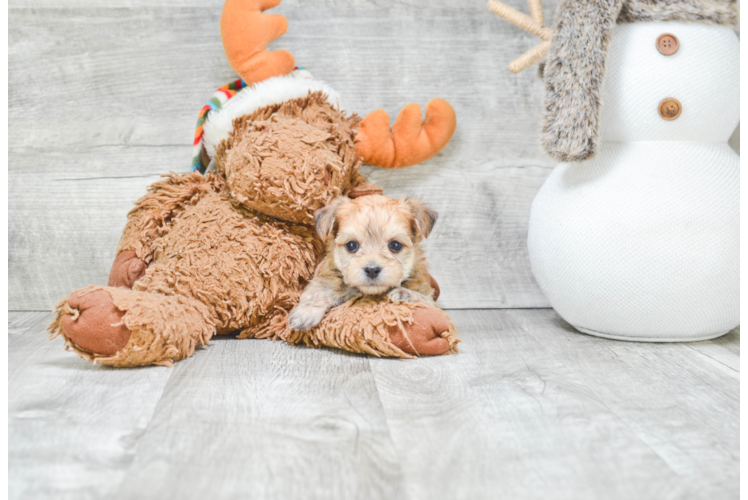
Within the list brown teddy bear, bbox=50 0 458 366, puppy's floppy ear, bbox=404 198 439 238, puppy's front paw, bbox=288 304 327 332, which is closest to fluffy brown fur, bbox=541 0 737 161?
puppy's floppy ear, bbox=404 198 439 238

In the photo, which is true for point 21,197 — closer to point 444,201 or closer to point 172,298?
point 172,298

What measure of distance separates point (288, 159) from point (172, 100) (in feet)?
2.20

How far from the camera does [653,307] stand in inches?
68.9

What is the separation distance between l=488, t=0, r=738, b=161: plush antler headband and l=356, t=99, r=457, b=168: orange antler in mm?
450

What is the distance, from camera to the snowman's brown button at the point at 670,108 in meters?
1.72

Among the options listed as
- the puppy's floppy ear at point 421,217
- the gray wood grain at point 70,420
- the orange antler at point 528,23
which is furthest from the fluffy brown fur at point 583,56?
the gray wood grain at point 70,420

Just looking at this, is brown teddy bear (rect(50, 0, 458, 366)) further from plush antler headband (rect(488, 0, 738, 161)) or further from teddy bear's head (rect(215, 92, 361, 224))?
plush antler headband (rect(488, 0, 738, 161))

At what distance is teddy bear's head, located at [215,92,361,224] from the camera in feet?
5.83

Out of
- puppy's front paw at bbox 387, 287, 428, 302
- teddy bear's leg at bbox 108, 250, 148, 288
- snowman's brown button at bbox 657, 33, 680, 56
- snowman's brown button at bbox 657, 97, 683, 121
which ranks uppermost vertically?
snowman's brown button at bbox 657, 33, 680, 56

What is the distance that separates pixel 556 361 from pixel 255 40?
1.29m

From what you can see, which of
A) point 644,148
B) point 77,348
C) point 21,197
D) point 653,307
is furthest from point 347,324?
point 21,197

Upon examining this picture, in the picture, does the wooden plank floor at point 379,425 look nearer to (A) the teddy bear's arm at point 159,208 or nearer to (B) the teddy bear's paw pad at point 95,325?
(B) the teddy bear's paw pad at point 95,325

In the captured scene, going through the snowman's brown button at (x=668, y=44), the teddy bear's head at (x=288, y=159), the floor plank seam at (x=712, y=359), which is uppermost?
the snowman's brown button at (x=668, y=44)

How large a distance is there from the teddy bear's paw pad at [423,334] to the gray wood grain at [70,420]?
58 cm
